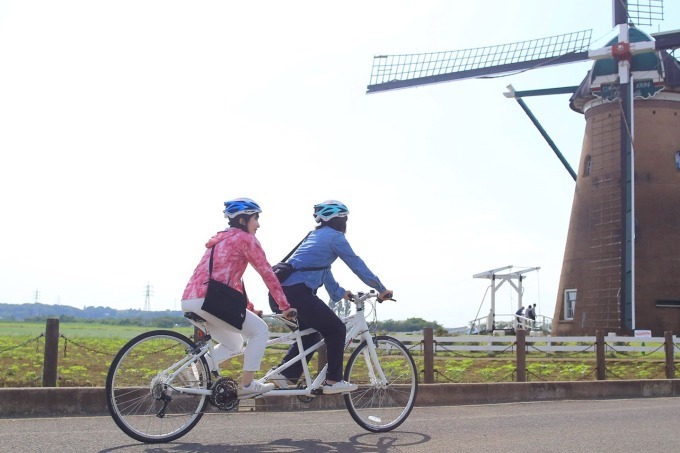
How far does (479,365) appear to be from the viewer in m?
21.0

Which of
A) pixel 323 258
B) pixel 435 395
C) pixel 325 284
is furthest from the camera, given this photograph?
pixel 435 395

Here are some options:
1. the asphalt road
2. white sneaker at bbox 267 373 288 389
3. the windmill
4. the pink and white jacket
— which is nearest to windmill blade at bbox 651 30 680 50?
the windmill

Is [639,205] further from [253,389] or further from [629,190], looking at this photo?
[253,389]

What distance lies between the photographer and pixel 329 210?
709 centimetres

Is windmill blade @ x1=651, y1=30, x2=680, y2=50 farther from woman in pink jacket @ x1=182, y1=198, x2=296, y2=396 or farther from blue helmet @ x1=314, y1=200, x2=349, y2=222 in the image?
woman in pink jacket @ x1=182, y1=198, x2=296, y2=396

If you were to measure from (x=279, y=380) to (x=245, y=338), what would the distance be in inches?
18.8

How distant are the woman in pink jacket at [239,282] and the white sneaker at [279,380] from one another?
0.20 meters

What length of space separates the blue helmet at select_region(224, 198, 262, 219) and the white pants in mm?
718

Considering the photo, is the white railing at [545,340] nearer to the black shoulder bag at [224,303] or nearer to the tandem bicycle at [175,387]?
the tandem bicycle at [175,387]

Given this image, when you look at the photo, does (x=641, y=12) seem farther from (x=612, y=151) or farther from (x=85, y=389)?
(x=85, y=389)

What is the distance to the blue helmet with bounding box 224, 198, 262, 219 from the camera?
6387mm

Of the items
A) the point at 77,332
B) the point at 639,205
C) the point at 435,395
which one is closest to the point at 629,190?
the point at 639,205

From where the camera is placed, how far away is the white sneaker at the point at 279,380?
6570 millimetres

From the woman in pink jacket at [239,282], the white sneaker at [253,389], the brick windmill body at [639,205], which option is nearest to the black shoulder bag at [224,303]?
the woman in pink jacket at [239,282]
